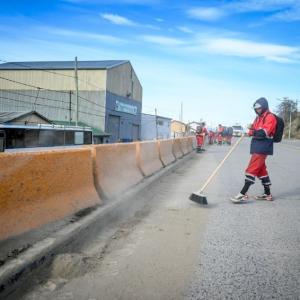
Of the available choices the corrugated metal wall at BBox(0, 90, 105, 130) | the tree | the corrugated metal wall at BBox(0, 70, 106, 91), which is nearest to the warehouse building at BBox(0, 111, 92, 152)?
the corrugated metal wall at BBox(0, 90, 105, 130)

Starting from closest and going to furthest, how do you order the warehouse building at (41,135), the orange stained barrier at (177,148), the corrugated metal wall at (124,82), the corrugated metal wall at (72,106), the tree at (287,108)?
the orange stained barrier at (177,148)
the warehouse building at (41,135)
the corrugated metal wall at (72,106)
the corrugated metal wall at (124,82)
the tree at (287,108)

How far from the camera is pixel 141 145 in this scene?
9578mm

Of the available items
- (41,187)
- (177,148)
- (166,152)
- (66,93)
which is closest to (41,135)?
(177,148)

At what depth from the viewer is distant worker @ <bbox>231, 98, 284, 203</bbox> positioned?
738 cm

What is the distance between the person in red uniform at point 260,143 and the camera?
738 centimetres

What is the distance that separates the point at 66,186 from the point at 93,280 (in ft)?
6.04

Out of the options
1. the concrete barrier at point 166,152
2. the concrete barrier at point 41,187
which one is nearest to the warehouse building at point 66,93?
the concrete barrier at point 166,152

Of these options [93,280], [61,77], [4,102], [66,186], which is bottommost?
[93,280]

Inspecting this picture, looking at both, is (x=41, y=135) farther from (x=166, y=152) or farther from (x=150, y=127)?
(x=150, y=127)

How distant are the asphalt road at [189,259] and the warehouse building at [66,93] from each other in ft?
116

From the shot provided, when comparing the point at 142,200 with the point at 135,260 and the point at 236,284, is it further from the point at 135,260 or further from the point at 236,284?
the point at 236,284

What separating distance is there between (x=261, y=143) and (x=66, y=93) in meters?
37.9

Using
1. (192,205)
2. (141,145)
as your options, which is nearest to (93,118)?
(141,145)

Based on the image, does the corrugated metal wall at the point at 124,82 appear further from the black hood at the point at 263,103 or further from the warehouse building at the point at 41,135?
the black hood at the point at 263,103
